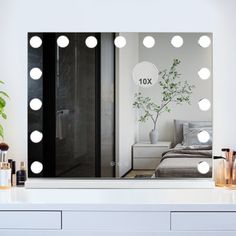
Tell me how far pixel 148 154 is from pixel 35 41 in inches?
34.1

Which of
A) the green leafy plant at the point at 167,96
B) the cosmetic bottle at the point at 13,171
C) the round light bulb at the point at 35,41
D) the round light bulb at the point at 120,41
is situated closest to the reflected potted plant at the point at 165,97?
the green leafy plant at the point at 167,96

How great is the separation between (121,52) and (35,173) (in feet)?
2.64

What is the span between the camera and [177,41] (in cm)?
265

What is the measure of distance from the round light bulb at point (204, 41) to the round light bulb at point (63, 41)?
71cm

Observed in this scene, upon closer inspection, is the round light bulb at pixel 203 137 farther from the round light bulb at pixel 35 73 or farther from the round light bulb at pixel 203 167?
the round light bulb at pixel 35 73

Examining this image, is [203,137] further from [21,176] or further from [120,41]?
[21,176]
